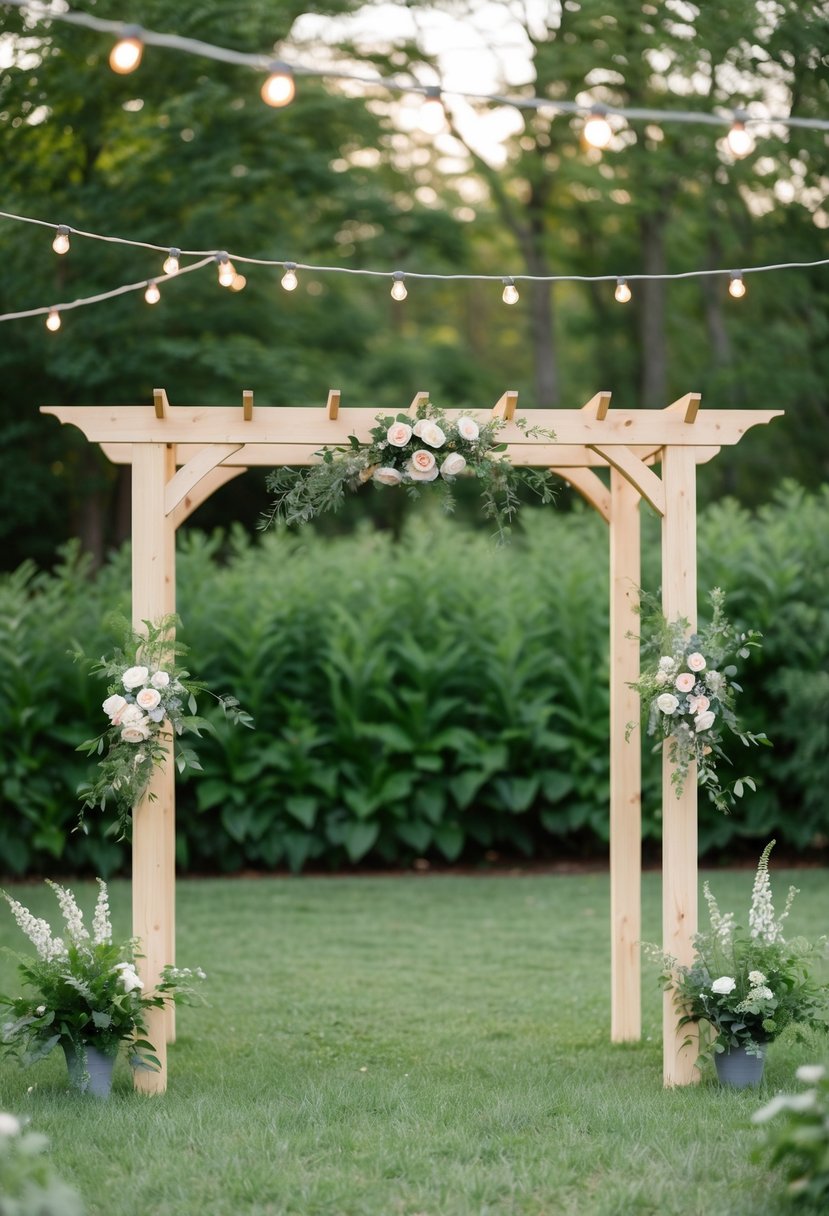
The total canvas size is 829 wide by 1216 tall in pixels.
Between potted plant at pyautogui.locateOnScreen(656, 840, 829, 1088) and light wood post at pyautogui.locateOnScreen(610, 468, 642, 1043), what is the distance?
0.57m

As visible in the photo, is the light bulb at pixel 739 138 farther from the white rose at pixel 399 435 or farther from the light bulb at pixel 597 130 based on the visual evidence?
the white rose at pixel 399 435

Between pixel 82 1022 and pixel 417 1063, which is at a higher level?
pixel 82 1022

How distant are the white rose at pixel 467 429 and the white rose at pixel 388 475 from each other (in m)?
0.27

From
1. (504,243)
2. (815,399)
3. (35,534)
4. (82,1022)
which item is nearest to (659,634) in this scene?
(82,1022)

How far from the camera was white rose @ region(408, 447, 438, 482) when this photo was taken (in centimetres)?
441

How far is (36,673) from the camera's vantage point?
866 cm

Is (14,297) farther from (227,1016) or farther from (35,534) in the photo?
(227,1016)

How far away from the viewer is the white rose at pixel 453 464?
440cm

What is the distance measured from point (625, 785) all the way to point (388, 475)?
1.68m

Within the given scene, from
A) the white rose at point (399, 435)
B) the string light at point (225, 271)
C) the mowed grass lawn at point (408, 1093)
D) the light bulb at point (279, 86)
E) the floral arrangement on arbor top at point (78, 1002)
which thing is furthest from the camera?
the string light at point (225, 271)

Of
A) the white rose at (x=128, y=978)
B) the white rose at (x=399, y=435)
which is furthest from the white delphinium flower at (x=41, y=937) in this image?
the white rose at (x=399, y=435)

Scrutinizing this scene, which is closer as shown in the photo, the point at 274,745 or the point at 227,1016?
the point at 227,1016

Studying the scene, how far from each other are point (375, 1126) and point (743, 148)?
10.3ft

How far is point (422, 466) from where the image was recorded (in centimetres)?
441
